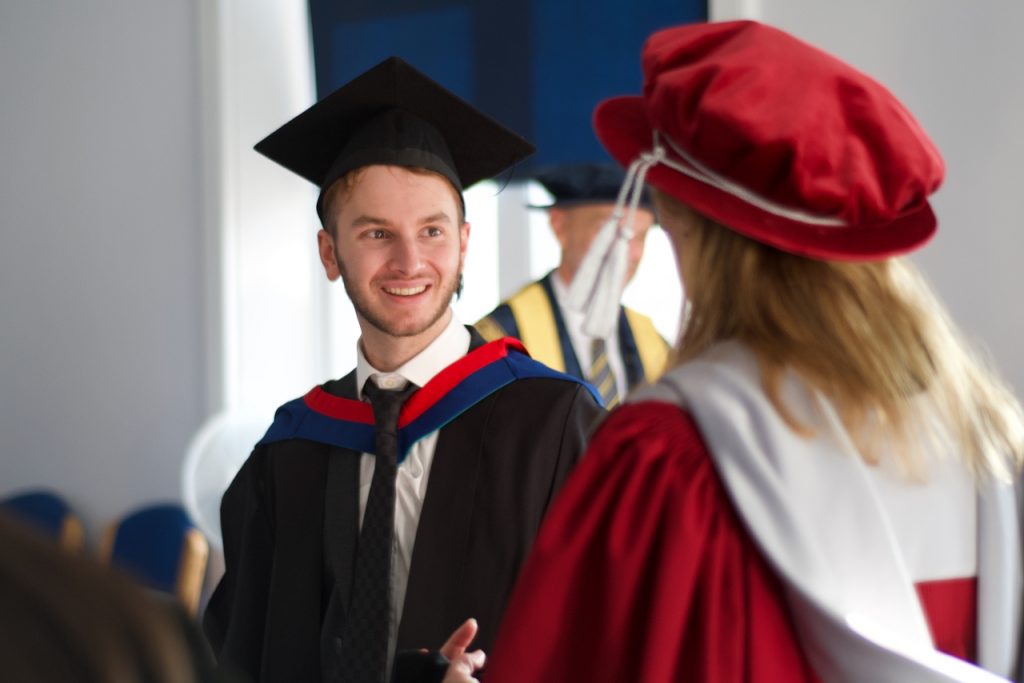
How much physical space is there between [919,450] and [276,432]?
4.20ft

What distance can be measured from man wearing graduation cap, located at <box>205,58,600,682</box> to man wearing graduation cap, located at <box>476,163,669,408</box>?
131cm

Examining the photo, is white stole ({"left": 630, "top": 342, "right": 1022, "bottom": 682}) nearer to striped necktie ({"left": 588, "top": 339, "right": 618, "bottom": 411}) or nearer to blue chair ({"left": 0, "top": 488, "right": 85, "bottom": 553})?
striped necktie ({"left": 588, "top": 339, "right": 618, "bottom": 411})

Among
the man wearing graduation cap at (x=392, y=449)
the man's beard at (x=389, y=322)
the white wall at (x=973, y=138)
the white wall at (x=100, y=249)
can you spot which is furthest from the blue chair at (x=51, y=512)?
the white wall at (x=973, y=138)

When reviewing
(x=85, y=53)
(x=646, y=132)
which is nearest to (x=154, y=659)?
(x=646, y=132)

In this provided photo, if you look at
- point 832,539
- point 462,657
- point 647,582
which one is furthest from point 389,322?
point 832,539

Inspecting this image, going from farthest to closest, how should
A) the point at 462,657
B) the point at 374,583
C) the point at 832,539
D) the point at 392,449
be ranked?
the point at 392,449 → the point at 374,583 → the point at 462,657 → the point at 832,539

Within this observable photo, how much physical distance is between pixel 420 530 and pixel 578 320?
169cm

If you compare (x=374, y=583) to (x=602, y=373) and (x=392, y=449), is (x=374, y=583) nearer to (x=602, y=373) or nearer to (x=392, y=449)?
(x=392, y=449)

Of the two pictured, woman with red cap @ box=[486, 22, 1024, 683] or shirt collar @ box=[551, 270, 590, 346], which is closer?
woman with red cap @ box=[486, 22, 1024, 683]

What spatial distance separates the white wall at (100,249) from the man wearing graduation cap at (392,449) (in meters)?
2.95

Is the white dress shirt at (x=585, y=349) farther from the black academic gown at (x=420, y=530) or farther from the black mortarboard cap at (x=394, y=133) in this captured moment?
the black academic gown at (x=420, y=530)

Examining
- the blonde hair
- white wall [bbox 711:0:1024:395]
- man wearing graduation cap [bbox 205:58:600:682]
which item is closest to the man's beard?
man wearing graduation cap [bbox 205:58:600:682]

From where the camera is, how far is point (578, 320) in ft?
11.7

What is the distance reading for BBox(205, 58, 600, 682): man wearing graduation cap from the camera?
75.4 inches
